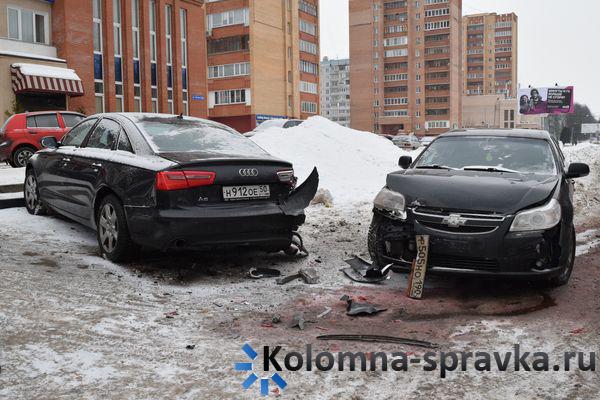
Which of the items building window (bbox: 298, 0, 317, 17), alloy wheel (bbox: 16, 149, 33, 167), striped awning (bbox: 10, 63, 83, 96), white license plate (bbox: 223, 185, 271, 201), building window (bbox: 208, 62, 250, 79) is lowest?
white license plate (bbox: 223, 185, 271, 201)

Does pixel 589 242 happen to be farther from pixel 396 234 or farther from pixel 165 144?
pixel 165 144

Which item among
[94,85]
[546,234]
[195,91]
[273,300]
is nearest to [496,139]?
[546,234]

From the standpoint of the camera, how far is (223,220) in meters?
5.50

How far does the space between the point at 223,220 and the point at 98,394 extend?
2544 millimetres

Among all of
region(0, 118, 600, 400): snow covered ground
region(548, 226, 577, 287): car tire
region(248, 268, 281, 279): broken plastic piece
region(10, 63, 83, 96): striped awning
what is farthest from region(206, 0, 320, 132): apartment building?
region(548, 226, 577, 287): car tire

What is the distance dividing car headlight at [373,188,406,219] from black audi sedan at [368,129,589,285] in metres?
0.01

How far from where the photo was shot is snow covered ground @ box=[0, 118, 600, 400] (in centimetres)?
330

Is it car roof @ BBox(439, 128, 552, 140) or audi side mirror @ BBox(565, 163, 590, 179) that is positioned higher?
car roof @ BBox(439, 128, 552, 140)

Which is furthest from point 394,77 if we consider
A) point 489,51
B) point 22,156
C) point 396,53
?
point 22,156

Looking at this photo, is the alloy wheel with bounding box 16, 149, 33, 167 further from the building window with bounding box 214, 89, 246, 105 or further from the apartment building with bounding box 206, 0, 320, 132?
the building window with bounding box 214, 89, 246, 105

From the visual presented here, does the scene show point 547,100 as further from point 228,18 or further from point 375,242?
point 375,242

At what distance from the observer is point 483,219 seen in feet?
16.2

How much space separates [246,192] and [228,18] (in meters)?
58.9

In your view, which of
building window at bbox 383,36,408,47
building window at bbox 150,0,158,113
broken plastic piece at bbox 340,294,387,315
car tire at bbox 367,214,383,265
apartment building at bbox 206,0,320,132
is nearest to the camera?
broken plastic piece at bbox 340,294,387,315
